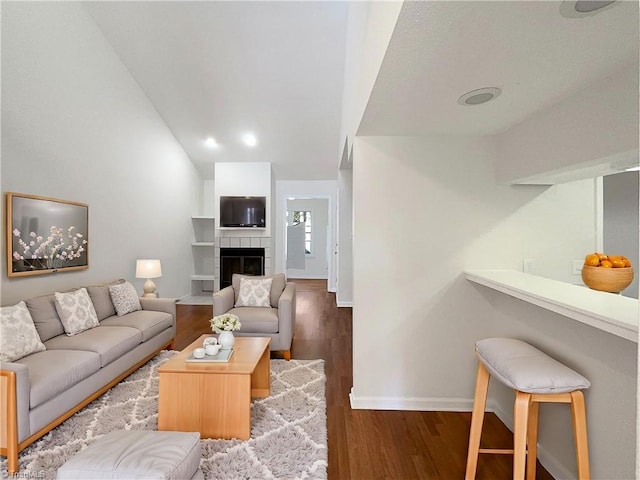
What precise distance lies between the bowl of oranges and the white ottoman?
2.10 metres

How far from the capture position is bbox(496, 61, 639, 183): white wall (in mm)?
1372

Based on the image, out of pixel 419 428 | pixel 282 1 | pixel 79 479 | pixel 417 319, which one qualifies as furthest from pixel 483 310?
pixel 282 1

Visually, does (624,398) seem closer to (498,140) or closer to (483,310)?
(483,310)

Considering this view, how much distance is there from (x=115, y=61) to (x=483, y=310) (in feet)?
16.5

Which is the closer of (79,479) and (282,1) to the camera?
(79,479)

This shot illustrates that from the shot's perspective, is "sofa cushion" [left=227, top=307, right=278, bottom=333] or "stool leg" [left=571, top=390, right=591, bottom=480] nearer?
"stool leg" [left=571, top=390, right=591, bottom=480]

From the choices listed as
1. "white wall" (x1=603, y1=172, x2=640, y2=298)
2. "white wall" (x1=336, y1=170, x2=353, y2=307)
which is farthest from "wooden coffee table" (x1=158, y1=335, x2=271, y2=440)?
"white wall" (x1=336, y1=170, x2=353, y2=307)

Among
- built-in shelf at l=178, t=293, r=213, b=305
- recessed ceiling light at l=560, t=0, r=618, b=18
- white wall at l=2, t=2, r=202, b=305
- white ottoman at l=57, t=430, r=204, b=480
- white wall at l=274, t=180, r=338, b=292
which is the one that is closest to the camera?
recessed ceiling light at l=560, t=0, r=618, b=18

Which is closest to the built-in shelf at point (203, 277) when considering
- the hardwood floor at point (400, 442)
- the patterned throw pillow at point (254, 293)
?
the patterned throw pillow at point (254, 293)

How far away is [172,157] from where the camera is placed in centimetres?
570

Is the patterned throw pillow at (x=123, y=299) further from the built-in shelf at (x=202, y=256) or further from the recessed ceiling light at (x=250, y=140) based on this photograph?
the recessed ceiling light at (x=250, y=140)

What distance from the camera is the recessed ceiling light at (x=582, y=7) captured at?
97 centimetres

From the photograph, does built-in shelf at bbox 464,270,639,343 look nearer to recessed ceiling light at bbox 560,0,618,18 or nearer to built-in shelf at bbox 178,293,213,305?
recessed ceiling light at bbox 560,0,618,18

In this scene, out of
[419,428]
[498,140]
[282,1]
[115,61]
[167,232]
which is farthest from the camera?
[167,232]
